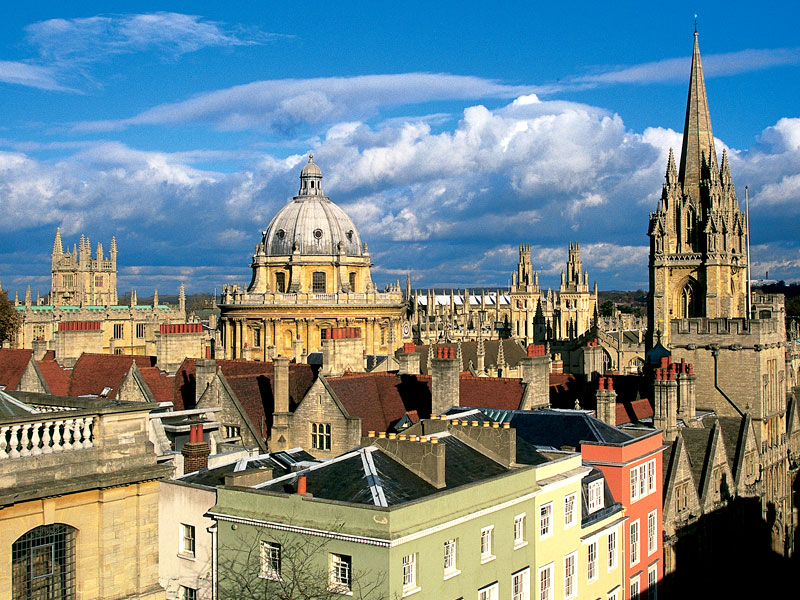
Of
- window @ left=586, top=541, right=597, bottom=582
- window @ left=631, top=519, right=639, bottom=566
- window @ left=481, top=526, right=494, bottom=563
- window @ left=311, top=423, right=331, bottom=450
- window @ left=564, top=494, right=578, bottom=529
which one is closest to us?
window @ left=481, top=526, right=494, bottom=563

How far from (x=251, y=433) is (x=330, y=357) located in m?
7.47

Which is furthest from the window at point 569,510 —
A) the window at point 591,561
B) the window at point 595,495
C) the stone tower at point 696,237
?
the stone tower at point 696,237

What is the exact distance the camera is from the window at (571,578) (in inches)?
1008

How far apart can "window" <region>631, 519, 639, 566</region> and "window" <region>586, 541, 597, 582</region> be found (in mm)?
2983

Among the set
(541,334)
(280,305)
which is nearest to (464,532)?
(280,305)

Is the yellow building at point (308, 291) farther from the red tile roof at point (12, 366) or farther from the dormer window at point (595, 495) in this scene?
the dormer window at point (595, 495)

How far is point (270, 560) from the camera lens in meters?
21.1

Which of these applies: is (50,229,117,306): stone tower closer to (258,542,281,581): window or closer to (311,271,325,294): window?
(311,271,325,294): window

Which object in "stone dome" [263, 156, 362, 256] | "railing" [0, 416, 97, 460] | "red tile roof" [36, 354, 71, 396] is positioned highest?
"stone dome" [263, 156, 362, 256]

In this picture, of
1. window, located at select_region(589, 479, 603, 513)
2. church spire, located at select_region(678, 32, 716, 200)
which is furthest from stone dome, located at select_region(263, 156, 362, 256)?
window, located at select_region(589, 479, 603, 513)

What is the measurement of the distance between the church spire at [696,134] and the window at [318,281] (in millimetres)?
37936

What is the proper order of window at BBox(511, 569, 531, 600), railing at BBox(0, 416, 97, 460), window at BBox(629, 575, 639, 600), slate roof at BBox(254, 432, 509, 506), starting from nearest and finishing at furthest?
railing at BBox(0, 416, 97, 460) → slate roof at BBox(254, 432, 509, 506) → window at BBox(511, 569, 531, 600) → window at BBox(629, 575, 639, 600)

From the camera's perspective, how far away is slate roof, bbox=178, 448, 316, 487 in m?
24.2

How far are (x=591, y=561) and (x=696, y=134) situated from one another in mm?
70831
